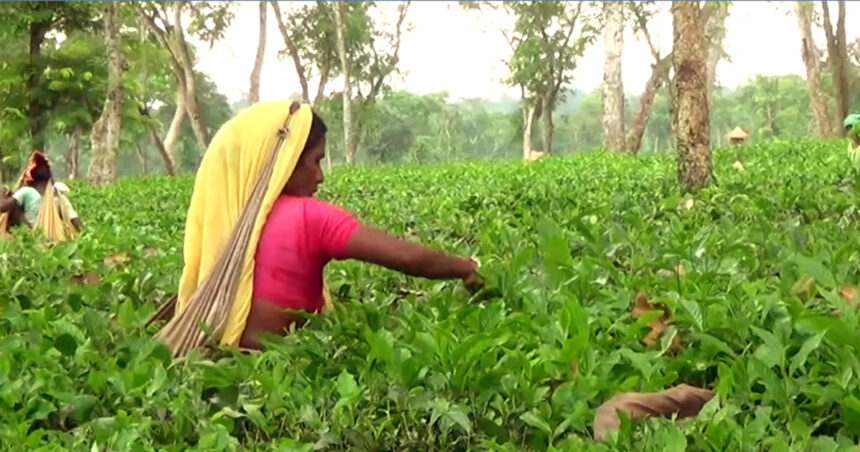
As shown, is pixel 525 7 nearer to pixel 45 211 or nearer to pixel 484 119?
pixel 45 211

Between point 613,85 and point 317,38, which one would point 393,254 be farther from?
point 317,38

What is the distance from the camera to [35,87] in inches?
1217

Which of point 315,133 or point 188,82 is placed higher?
point 188,82

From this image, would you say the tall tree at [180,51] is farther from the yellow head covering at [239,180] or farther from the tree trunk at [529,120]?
the yellow head covering at [239,180]

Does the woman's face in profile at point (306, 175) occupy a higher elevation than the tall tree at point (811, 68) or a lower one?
lower

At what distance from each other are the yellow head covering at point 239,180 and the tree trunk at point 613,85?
1906 centimetres

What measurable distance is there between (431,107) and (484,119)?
60.6 ft

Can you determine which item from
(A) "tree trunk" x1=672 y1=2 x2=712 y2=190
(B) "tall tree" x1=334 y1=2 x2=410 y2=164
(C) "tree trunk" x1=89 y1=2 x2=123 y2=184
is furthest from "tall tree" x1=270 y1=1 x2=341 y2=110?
(A) "tree trunk" x1=672 y1=2 x2=712 y2=190

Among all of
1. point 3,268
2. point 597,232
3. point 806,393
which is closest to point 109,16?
point 3,268

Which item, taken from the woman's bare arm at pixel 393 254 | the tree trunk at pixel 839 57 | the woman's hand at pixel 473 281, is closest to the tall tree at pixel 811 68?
the tree trunk at pixel 839 57

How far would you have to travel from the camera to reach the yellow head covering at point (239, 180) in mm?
4094

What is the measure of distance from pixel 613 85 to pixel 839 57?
7.39 m

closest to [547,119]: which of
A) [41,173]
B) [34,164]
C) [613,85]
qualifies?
[613,85]

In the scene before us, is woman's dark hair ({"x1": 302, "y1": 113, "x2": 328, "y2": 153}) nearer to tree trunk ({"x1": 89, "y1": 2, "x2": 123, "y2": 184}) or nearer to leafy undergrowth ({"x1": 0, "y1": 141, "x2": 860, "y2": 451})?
leafy undergrowth ({"x1": 0, "y1": 141, "x2": 860, "y2": 451})
